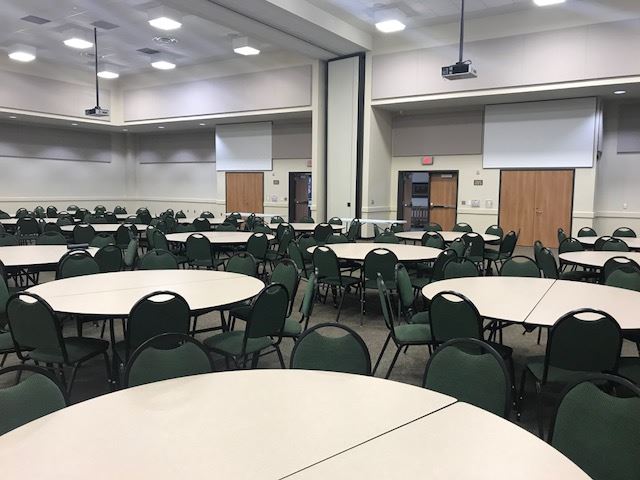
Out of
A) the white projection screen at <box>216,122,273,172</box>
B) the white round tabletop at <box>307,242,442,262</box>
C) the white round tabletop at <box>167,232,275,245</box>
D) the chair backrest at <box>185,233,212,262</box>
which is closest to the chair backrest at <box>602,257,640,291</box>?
the white round tabletop at <box>307,242,442,262</box>

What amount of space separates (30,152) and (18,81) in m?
2.79

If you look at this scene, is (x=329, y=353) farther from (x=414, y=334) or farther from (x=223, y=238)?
(x=223, y=238)

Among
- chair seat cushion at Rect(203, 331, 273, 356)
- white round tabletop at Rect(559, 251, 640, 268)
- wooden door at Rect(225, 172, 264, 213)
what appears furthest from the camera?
wooden door at Rect(225, 172, 264, 213)

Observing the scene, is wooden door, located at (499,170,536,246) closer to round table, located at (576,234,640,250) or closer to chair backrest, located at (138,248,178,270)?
round table, located at (576,234,640,250)

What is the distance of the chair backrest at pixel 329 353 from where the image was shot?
248 cm

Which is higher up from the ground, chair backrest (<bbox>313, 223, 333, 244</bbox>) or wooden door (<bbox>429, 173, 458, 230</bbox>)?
wooden door (<bbox>429, 173, 458, 230</bbox>)

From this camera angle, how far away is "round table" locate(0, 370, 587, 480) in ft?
4.78

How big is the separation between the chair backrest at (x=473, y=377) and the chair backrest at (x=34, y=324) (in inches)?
90.5

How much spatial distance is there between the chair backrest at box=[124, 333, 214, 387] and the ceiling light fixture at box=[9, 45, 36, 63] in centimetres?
1249

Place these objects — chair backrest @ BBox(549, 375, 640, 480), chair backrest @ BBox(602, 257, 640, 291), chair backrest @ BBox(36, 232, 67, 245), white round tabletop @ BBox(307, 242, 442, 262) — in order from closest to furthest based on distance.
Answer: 1. chair backrest @ BBox(549, 375, 640, 480)
2. chair backrest @ BBox(602, 257, 640, 291)
3. white round tabletop @ BBox(307, 242, 442, 262)
4. chair backrest @ BBox(36, 232, 67, 245)

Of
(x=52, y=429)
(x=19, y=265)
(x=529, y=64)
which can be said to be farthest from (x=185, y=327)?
(x=529, y=64)

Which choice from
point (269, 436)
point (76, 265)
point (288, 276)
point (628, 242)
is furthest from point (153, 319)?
point (628, 242)

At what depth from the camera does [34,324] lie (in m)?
3.11

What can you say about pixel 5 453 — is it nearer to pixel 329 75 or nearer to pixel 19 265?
pixel 19 265
